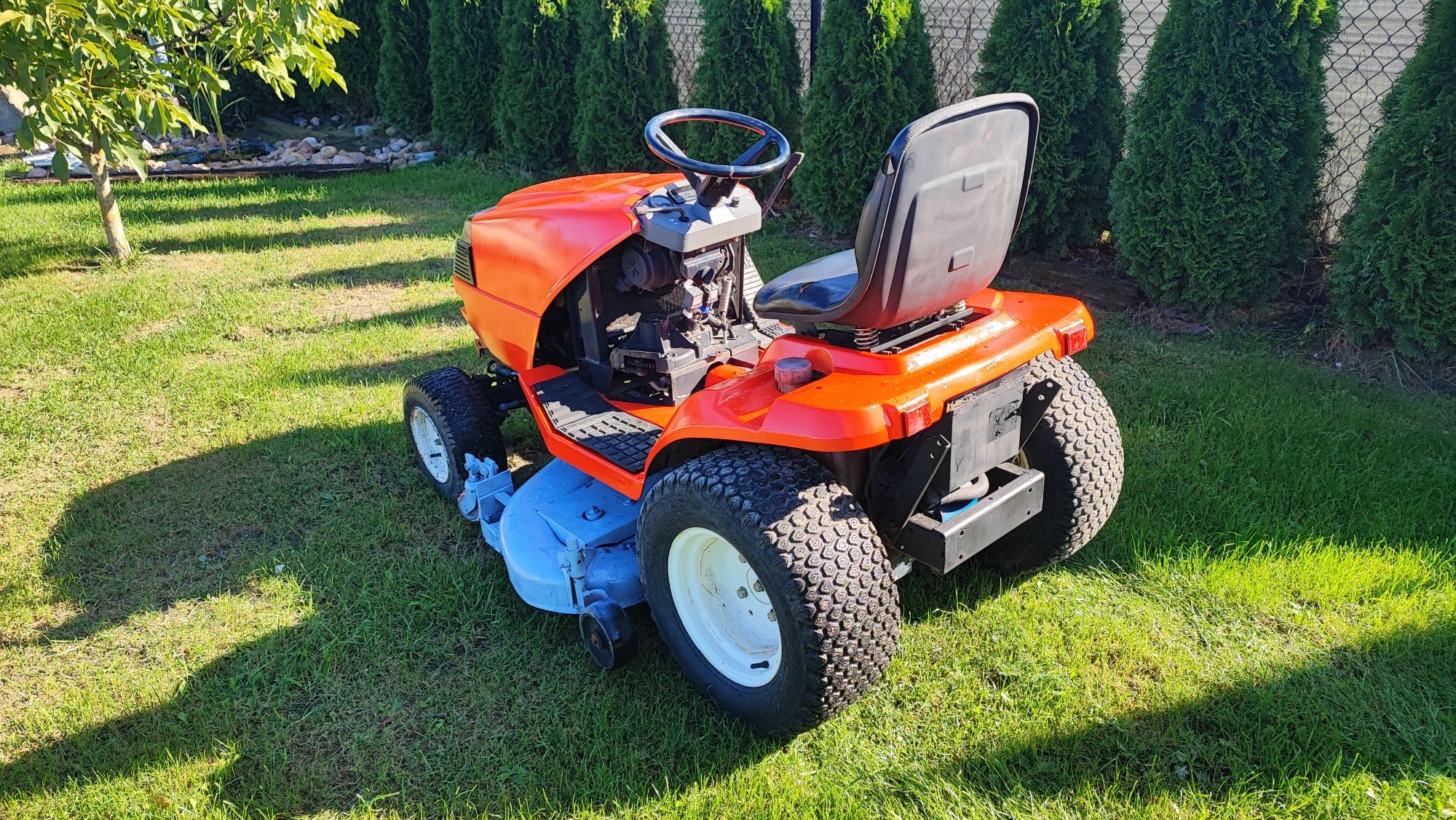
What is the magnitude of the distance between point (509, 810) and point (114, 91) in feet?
11.2

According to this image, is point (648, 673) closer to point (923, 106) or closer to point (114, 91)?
point (114, 91)

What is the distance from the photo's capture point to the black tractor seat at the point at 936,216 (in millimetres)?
2188

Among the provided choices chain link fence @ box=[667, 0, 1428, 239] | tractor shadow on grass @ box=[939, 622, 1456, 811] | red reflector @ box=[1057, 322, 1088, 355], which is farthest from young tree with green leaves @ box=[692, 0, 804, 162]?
tractor shadow on grass @ box=[939, 622, 1456, 811]

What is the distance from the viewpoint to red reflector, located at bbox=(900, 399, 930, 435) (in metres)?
2.31

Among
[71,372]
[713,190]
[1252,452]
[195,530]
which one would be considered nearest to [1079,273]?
[1252,452]

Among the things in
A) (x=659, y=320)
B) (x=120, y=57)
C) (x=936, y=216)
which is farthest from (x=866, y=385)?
(x=120, y=57)

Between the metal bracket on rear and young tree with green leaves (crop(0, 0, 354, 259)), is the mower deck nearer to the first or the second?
the metal bracket on rear

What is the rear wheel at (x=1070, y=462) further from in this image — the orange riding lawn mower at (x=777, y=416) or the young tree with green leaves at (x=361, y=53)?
the young tree with green leaves at (x=361, y=53)

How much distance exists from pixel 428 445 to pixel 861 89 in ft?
12.4

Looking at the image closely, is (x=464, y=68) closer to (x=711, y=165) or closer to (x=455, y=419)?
(x=455, y=419)

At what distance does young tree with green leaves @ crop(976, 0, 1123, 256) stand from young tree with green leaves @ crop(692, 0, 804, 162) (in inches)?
71.4

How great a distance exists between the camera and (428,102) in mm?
10766

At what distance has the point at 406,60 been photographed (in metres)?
10.6

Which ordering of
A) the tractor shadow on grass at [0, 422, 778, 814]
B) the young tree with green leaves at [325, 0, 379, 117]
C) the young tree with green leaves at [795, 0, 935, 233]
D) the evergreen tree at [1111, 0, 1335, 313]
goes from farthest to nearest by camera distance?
the young tree with green leaves at [325, 0, 379, 117]
the young tree with green leaves at [795, 0, 935, 233]
the evergreen tree at [1111, 0, 1335, 313]
the tractor shadow on grass at [0, 422, 778, 814]
